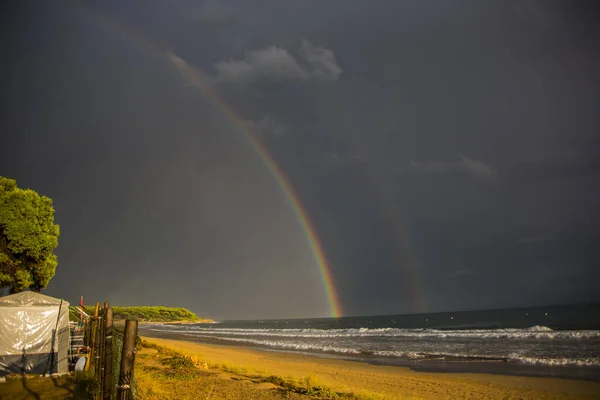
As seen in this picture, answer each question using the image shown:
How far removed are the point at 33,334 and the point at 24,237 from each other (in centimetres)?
773

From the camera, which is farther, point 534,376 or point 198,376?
point 534,376

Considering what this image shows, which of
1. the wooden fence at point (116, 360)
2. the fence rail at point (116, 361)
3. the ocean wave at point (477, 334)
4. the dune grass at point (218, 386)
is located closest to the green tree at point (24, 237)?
the dune grass at point (218, 386)

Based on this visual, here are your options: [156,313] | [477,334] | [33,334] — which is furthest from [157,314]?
[33,334]

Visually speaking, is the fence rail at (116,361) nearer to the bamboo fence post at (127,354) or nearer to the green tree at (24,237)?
the bamboo fence post at (127,354)

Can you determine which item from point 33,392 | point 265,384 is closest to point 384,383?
point 265,384

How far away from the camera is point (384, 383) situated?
1567cm

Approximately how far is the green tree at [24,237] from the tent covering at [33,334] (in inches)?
271

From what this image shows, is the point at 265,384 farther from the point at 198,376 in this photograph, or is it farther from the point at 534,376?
the point at 534,376

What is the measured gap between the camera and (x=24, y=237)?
749 inches

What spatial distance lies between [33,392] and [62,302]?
3822mm

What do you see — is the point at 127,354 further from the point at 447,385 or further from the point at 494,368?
the point at 494,368

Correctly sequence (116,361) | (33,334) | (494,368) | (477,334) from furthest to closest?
(477,334), (494,368), (33,334), (116,361)

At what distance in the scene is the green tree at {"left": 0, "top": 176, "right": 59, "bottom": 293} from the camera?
18.7 metres

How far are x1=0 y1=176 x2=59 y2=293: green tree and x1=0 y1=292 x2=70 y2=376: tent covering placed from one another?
22.6 ft
